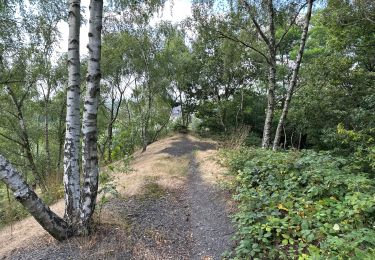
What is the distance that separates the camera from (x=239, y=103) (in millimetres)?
18594

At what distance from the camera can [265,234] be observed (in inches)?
113

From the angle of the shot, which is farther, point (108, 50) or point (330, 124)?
point (108, 50)

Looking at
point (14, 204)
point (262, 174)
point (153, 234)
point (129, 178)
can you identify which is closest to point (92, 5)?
point (153, 234)

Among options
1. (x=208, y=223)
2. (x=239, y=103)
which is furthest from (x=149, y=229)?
(x=239, y=103)

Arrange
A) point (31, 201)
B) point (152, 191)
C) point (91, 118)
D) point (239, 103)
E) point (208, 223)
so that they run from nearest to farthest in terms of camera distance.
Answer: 1. point (31, 201)
2. point (91, 118)
3. point (208, 223)
4. point (152, 191)
5. point (239, 103)

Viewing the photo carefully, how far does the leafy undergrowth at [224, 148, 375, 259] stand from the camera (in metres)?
2.37

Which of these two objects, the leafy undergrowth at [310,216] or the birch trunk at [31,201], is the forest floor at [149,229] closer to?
the birch trunk at [31,201]

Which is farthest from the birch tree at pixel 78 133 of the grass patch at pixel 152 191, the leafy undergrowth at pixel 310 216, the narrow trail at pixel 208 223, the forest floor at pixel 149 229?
the leafy undergrowth at pixel 310 216

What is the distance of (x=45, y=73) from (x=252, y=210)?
1003cm

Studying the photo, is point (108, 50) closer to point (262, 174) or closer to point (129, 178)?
point (129, 178)

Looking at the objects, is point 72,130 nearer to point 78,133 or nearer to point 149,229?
point 78,133

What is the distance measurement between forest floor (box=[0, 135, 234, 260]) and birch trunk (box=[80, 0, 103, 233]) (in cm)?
28

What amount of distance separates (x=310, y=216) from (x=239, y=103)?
1600cm

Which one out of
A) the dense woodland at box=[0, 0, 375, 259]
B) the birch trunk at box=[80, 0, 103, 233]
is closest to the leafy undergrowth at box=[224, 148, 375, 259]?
the dense woodland at box=[0, 0, 375, 259]
